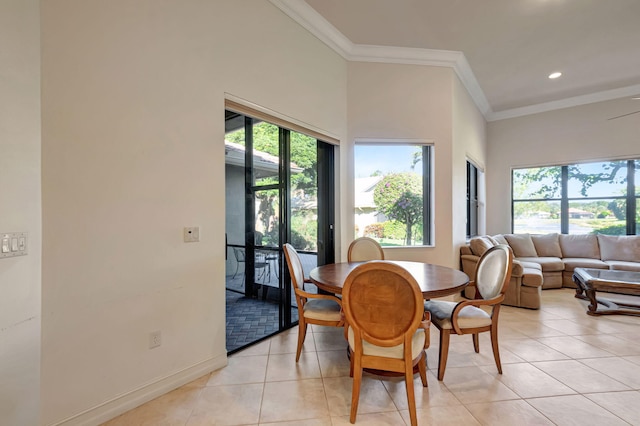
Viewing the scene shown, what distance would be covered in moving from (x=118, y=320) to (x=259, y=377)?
42.1 inches

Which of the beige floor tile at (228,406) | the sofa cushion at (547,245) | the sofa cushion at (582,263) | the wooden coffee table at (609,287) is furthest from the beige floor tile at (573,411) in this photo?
the sofa cushion at (547,245)

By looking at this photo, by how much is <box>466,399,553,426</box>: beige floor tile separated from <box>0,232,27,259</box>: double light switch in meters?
2.66

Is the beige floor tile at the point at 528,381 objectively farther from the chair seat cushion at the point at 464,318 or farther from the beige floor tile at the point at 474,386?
the chair seat cushion at the point at 464,318

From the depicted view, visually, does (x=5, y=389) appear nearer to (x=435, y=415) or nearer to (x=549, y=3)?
(x=435, y=415)

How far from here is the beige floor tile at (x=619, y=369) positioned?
2035mm

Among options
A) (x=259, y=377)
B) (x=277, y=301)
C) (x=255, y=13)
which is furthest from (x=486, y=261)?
(x=255, y=13)

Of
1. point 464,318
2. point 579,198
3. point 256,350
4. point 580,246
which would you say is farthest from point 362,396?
point 579,198

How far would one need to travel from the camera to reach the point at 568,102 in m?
5.26

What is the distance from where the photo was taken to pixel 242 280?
3744 millimetres

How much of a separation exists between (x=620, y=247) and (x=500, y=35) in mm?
4205

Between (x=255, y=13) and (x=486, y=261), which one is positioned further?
(x=255, y=13)

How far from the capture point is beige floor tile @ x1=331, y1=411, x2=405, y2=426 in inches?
63.9

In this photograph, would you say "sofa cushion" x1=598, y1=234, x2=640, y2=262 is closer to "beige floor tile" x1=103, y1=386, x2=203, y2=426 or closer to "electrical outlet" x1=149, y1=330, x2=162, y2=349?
"beige floor tile" x1=103, y1=386, x2=203, y2=426

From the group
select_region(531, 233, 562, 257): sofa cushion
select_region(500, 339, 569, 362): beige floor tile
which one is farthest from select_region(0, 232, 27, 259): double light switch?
select_region(531, 233, 562, 257): sofa cushion
